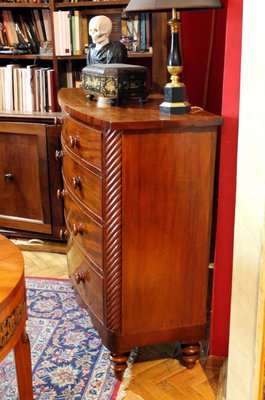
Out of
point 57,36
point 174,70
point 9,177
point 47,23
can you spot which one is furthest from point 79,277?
point 47,23

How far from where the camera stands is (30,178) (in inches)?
114

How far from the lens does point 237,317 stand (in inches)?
62.6

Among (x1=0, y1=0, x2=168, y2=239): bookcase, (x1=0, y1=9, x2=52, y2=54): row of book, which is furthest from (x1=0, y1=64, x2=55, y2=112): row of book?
(x1=0, y1=9, x2=52, y2=54): row of book

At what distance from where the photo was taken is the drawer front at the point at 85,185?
1740 mm

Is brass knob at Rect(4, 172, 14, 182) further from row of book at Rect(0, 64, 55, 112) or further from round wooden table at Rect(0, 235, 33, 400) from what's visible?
round wooden table at Rect(0, 235, 33, 400)

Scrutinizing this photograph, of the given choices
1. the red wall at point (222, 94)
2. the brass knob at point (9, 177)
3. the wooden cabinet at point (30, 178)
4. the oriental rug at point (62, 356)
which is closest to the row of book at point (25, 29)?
the wooden cabinet at point (30, 178)

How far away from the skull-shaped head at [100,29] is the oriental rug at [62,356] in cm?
120

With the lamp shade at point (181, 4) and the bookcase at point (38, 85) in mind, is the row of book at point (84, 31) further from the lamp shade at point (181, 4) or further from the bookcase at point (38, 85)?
the lamp shade at point (181, 4)

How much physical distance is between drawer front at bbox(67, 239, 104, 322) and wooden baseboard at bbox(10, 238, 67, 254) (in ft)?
2.47

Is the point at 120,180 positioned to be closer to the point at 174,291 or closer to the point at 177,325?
the point at 174,291

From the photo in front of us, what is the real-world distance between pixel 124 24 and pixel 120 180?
1384 millimetres

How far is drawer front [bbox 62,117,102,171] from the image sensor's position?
1.69m

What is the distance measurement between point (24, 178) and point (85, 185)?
1.16m

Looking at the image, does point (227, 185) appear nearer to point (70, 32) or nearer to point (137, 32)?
point (137, 32)
